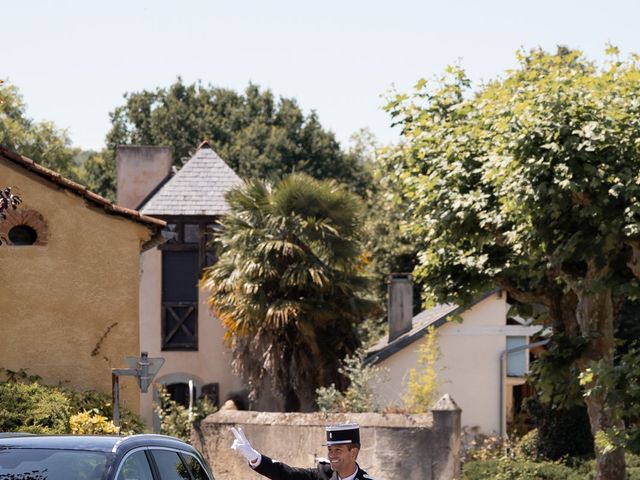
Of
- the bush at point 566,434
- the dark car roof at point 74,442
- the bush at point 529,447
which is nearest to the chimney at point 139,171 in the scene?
the bush at point 529,447

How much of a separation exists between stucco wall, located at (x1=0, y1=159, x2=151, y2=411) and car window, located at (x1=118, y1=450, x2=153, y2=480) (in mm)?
11224

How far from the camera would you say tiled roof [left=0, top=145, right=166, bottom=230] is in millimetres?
21344

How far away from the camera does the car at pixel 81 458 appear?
31.8 feet

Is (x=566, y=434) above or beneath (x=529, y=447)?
above

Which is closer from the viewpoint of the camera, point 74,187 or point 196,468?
point 196,468

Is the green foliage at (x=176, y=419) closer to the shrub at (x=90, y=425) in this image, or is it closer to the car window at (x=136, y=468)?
the shrub at (x=90, y=425)

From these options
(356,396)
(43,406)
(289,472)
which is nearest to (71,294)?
(43,406)

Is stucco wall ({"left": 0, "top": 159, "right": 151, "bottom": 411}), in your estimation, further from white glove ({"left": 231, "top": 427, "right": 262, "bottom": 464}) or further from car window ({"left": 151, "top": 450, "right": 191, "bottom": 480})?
white glove ({"left": 231, "top": 427, "right": 262, "bottom": 464})

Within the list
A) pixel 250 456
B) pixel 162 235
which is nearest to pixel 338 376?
pixel 162 235

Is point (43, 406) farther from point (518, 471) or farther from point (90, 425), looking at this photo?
point (518, 471)

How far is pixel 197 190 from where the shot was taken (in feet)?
140

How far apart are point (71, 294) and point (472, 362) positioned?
19.8 m

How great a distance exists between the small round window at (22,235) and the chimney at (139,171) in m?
22.9

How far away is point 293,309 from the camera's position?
34406mm
